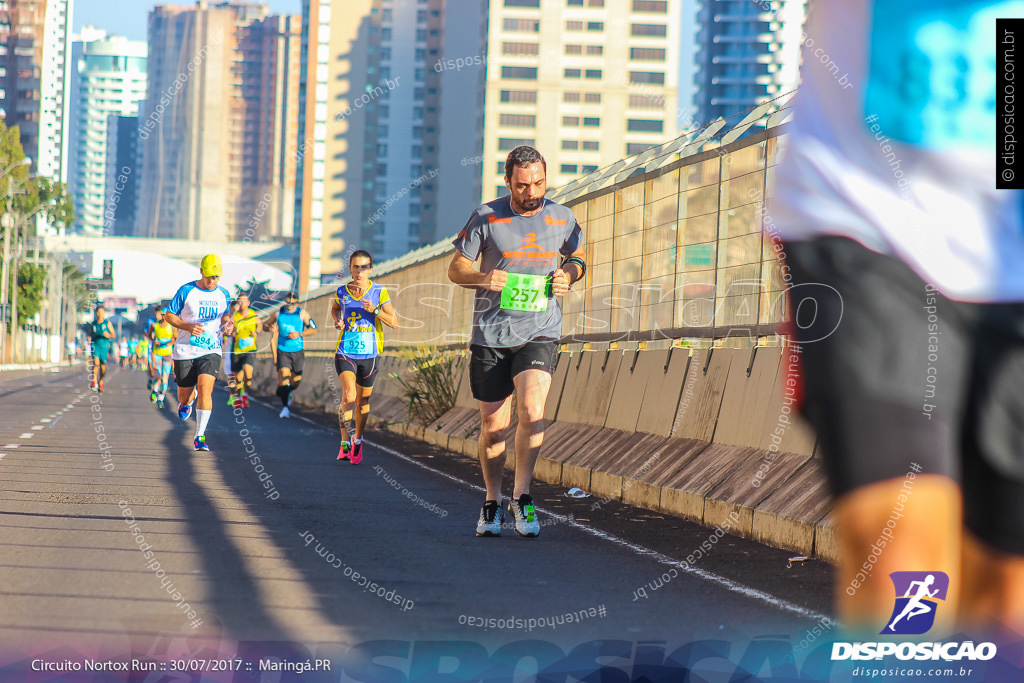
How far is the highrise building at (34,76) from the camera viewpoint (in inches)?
Answer: 6959

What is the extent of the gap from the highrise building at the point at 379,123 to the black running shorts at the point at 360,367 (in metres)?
157

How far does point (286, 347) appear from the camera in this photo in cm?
2383

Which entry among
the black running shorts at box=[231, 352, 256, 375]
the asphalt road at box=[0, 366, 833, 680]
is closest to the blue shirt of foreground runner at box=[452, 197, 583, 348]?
the asphalt road at box=[0, 366, 833, 680]

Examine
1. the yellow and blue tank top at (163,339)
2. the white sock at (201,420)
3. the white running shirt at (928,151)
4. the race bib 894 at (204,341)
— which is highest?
the white running shirt at (928,151)

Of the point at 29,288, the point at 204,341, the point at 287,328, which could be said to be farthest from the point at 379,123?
the point at 204,341

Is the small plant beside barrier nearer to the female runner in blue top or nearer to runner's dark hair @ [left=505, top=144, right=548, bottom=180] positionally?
the female runner in blue top

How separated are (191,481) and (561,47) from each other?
146 meters

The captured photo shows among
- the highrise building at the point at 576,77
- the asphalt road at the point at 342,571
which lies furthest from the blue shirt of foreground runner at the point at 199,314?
the highrise building at the point at 576,77

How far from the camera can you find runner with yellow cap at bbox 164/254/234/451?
1505cm

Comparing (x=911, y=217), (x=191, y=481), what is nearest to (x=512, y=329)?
(x=191, y=481)

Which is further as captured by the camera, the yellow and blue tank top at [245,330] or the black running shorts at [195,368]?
the yellow and blue tank top at [245,330]

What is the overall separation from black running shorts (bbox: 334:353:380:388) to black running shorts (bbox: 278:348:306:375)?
9.60 metres

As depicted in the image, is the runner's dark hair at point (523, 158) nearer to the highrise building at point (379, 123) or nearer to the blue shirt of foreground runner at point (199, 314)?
the blue shirt of foreground runner at point (199, 314)

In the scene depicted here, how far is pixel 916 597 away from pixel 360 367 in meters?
12.3
